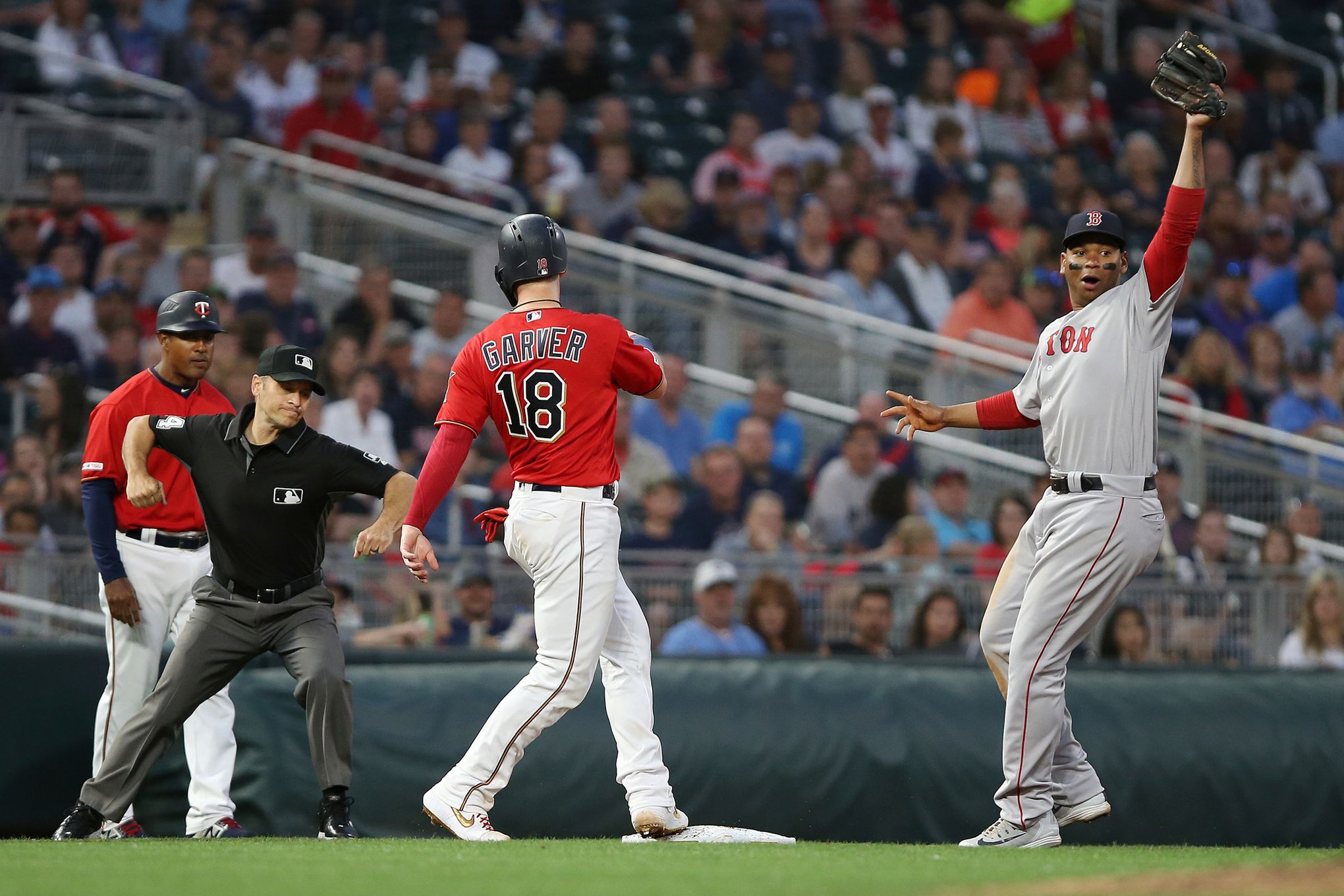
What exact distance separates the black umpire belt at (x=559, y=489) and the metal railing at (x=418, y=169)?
8056 mm

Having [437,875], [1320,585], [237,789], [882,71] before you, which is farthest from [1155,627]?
[882,71]

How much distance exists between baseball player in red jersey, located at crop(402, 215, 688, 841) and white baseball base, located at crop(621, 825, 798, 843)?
60mm

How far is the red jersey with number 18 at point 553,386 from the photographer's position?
5.95 metres

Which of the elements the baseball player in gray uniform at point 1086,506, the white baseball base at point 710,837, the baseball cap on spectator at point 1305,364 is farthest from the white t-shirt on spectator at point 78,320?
the baseball cap on spectator at point 1305,364

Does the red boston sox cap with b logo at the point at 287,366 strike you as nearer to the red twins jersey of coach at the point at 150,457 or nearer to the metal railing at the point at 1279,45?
the red twins jersey of coach at the point at 150,457

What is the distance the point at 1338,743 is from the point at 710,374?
606 centimetres

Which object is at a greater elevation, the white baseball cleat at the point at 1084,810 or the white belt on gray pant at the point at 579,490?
the white belt on gray pant at the point at 579,490

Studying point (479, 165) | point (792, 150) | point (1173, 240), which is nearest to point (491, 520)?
point (1173, 240)

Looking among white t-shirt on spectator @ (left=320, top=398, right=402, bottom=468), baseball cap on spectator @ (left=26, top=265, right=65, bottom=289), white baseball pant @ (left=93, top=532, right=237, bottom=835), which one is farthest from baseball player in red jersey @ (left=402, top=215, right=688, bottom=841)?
baseball cap on spectator @ (left=26, top=265, right=65, bottom=289)

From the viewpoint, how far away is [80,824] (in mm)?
6102

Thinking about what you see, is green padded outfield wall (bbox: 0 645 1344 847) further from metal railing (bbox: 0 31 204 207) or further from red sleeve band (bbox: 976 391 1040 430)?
metal railing (bbox: 0 31 204 207)

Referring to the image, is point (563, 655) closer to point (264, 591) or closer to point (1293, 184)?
point (264, 591)

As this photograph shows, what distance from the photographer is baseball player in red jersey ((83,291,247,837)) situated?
257 inches

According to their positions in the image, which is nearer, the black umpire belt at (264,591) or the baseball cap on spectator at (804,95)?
the black umpire belt at (264,591)
